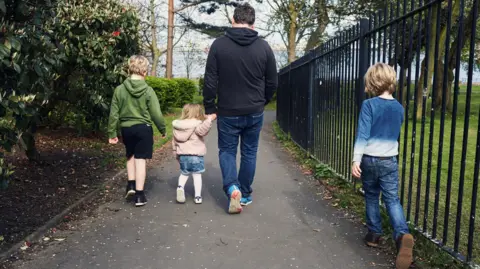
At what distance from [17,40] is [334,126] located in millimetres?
4621

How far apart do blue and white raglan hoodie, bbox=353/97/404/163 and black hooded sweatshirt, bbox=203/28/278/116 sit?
148 centimetres

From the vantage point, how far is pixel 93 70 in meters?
6.88

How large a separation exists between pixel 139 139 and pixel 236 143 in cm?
115

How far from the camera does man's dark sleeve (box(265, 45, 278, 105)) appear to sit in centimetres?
500

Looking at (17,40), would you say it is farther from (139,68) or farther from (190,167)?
(190,167)

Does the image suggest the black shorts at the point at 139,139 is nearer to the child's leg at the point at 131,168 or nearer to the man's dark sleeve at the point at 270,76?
the child's leg at the point at 131,168

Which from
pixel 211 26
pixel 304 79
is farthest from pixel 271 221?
pixel 211 26

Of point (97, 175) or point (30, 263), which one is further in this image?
point (97, 175)

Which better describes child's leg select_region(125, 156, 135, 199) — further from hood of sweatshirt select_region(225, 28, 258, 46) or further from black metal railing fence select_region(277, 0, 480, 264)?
black metal railing fence select_region(277, 0, 480, 264)

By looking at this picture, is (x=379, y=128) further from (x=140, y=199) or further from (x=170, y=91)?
(x=170, y=91)

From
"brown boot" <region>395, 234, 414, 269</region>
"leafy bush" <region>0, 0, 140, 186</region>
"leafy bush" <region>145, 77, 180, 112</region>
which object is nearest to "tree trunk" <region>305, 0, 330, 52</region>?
"leafy bush" <region>145, 77, 180, 112</region>

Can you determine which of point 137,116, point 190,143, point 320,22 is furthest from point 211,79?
point 320,22

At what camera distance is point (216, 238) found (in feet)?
13.7

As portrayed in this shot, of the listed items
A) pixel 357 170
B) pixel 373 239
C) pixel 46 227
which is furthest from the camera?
pixel 46 227
